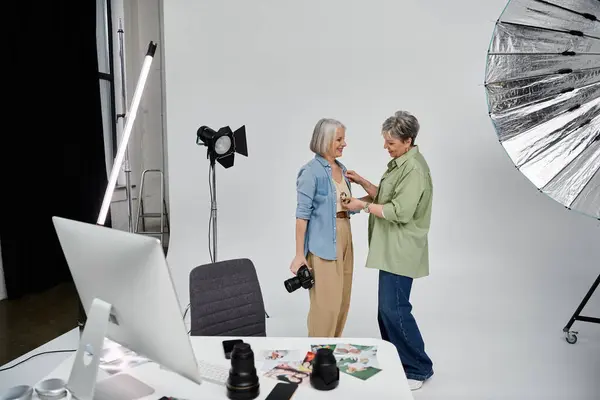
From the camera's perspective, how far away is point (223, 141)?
304 cm

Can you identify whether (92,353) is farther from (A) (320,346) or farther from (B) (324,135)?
(B) (324,135)

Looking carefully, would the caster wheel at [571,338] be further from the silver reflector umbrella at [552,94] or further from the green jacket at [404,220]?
the silver reflector umbrella at [552,94]

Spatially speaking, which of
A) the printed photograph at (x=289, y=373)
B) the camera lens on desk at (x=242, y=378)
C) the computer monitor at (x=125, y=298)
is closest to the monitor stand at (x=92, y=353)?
the computer monitor at (x=125, y=298)

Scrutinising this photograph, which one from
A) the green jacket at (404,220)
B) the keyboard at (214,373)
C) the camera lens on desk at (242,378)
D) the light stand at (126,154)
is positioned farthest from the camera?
the light stand at (126,154)

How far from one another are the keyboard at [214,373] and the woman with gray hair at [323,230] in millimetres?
1118

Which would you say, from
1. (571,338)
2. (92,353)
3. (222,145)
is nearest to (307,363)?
(92,353)

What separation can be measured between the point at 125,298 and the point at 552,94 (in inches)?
71.5

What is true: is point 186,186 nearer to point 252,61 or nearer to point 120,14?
point 252,61

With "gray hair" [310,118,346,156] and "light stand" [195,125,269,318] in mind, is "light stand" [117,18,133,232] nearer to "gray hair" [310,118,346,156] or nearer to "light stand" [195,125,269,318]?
"light stand" [195,125,269,318]

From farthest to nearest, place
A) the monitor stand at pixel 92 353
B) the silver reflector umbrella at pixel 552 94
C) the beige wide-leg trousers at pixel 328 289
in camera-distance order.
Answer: the beige wide-leg trousers at pixel 328 289 < the silver reflector umbrella at pixel 552 94 < the monitor stand at pixel 92 353

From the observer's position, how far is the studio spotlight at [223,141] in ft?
9.93

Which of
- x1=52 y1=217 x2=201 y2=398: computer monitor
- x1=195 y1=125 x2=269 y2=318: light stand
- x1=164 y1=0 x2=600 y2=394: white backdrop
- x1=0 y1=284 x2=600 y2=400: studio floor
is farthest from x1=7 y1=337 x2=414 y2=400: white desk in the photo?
x1=164 y1=0 x2=600 y2=394: white backdrop

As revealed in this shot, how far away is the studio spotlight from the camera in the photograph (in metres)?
3.03

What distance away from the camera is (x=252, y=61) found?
12.5 feet
